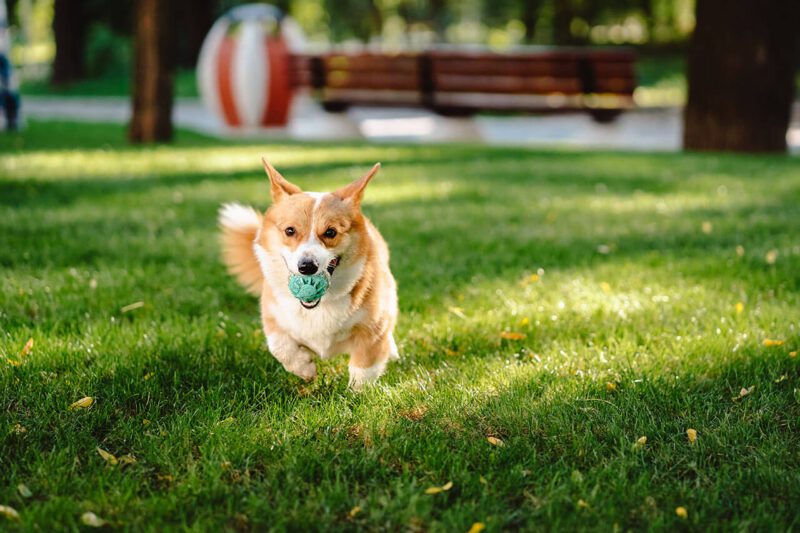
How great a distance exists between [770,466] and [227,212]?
7.49ft

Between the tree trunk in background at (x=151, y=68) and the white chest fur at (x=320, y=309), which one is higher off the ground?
the tree trunk in background at (x=151, y=68)

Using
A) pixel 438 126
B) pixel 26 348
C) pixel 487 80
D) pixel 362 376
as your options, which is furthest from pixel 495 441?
pixel 438 126

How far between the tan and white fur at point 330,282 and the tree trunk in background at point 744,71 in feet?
29.1

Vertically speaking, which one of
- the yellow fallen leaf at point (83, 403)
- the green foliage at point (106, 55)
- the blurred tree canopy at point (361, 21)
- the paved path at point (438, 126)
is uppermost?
the blurred tree canopy at point (361, 21)

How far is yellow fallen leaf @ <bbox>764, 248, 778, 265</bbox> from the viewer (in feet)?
16.7

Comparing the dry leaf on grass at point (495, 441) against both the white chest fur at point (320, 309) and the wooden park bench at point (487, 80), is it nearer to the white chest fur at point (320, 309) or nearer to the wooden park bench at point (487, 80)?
the white chest fur at point (320, 309)

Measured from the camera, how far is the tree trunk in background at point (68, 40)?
26.9 metres

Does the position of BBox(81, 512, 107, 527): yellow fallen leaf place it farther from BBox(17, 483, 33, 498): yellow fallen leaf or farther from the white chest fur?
the white chest fur

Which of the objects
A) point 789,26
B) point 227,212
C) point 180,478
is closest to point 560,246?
point 227,212

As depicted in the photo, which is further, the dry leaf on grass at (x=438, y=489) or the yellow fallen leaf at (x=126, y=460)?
the yellow fallen leaf at (x=126, y=460)

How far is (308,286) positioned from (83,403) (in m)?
0.89

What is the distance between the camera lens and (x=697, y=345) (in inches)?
143

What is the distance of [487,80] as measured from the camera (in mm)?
13242

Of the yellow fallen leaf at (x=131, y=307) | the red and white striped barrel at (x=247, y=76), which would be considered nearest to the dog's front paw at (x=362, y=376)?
the yellow fallen leaf at (x=131, y=307)
